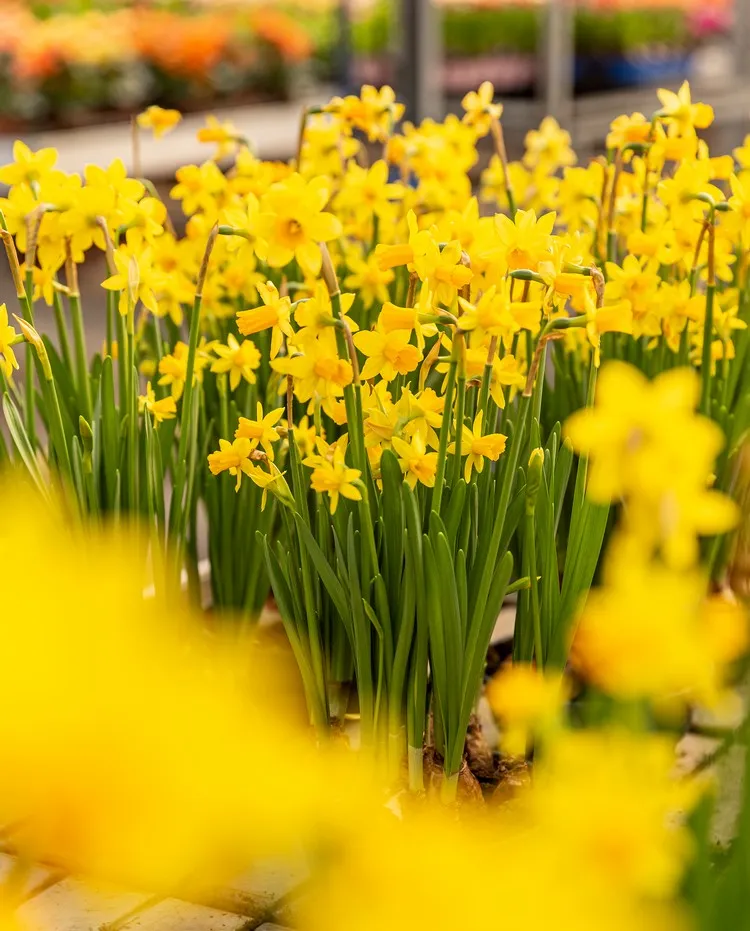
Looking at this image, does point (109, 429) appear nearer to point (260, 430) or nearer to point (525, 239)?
point (260, 430)

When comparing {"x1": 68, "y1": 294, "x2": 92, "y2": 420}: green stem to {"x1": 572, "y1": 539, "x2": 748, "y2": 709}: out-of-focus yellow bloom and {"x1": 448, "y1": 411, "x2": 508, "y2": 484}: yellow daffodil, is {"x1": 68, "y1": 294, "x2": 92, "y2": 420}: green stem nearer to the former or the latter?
{"x1": 448, "y1": 411, "x2": 508, "y2": 484}: yellow daffodil

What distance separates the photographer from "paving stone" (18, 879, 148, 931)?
122 cm

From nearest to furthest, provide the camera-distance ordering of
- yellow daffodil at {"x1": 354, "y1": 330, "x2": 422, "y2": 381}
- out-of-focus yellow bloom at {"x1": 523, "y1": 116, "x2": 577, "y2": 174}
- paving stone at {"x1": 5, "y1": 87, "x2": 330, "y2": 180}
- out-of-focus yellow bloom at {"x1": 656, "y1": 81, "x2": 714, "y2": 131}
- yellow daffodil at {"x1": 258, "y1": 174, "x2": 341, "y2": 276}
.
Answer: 1. yellow daffodil at {"x1": 258, "y1": 174, "x2": 341, "y2": 276}
2. yellow daffodil at {"x1": 354, "y1": 330, "x2": 422, "y2": 381}
3. out-of-focus yellow bloom at {"x1": 656, "y1": 81, "x2": 714, "y2": 131}
4. out-of-focus yellow bloom at {"x1": 523, "y1": 116, "x2": 577, "y2": 174}
5. paving stone at {"x1": 5, "y1": 87, "x2": 330, "y2": 180}

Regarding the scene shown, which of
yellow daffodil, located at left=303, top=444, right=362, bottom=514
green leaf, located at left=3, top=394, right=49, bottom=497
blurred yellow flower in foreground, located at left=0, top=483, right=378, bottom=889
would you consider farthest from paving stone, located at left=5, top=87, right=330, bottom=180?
blurred yellow flower in foreground, located at left=0, top=483, right=378, bottom=889

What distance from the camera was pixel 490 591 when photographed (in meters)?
1.28

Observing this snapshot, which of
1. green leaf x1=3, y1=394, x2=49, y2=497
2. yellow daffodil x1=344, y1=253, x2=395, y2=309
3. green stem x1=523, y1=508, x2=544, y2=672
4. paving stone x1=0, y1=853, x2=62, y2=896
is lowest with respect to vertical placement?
paving stone x1=0, y1=853, x2=62, y2=896

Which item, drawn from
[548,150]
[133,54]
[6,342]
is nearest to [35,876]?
[6,342]

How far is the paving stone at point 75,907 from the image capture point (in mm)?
1224

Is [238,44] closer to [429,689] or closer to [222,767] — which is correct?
[429,689]

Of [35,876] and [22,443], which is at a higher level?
[22,443]

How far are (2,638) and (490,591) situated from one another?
769 millimetres

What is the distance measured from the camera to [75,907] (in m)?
1.26

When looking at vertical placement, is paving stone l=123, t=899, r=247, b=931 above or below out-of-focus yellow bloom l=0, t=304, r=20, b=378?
below

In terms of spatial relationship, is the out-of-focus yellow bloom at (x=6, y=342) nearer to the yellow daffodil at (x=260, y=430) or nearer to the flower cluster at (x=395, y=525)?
the flower cluster at (x=395, y=525)
